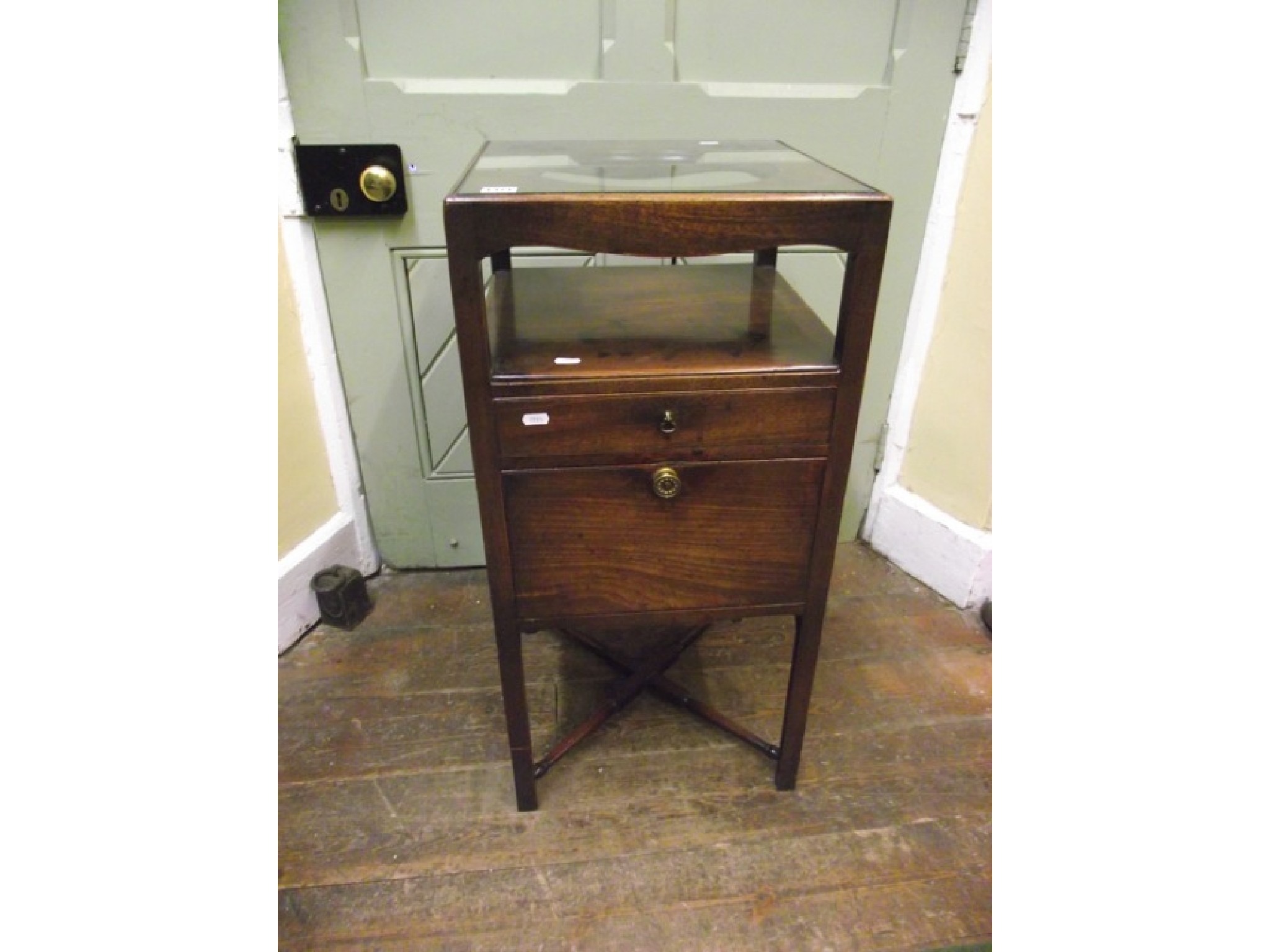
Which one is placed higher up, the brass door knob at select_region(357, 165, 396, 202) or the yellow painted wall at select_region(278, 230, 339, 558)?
the brass door knob at select_region(357, 165, 396, 202)

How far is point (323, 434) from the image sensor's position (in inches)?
57.5

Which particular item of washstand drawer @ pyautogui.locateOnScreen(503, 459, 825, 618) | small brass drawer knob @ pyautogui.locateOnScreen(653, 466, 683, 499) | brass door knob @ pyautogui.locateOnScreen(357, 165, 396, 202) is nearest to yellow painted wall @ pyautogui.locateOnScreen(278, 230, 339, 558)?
brass door knob @ pyautogui.locateOnScreen(357, 165, 396, 202)

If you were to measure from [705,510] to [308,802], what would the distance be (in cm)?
84

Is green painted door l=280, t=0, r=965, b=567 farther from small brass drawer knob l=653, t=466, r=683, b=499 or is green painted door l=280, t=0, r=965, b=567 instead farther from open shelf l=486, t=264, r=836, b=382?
small brass drawer knob l=653, t=466, r=683, b=499

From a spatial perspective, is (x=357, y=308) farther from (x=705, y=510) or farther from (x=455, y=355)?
(x=705, y=510)

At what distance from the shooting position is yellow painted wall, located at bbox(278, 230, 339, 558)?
51.6 inches

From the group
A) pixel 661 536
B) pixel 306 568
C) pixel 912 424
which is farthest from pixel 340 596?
pixel 912 424

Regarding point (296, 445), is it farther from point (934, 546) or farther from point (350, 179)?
point (934, 546)

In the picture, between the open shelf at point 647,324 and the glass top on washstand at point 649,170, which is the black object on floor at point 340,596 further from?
the glass top on washstand at point 649,170

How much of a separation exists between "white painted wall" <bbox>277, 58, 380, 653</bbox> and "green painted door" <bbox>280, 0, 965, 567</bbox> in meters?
0.03

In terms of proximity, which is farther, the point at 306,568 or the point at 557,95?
the point at 306,568

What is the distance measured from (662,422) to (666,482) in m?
0.08

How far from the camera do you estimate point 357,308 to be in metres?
1.38

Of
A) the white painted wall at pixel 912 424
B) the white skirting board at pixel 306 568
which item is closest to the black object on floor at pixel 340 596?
the white skirting board at pixel 306 568
